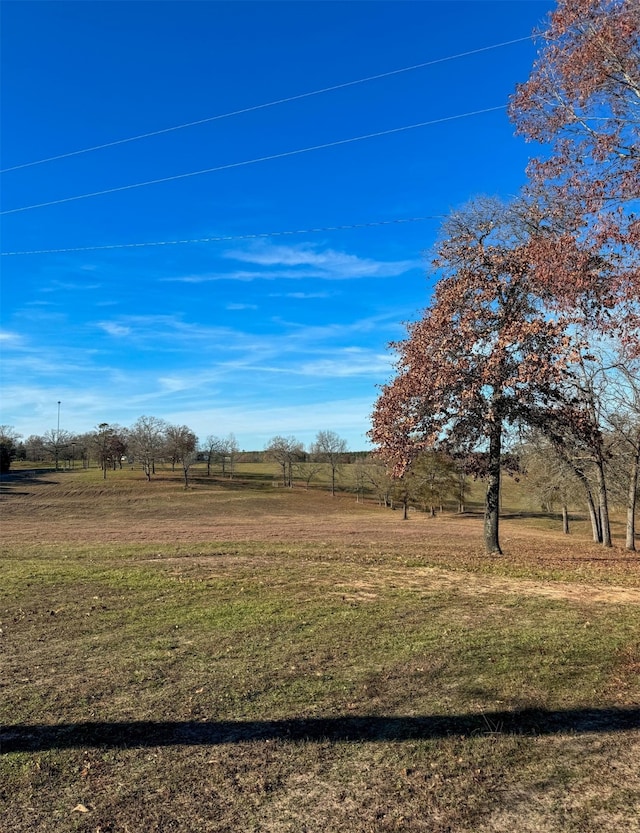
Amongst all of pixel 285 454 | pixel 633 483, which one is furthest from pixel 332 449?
pixel 633 483

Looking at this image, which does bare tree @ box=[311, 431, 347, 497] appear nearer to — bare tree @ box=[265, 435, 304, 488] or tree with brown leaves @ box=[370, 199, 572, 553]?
bare tree @ box=[265, 435, 304, 488]

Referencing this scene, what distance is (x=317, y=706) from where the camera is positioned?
5102mm

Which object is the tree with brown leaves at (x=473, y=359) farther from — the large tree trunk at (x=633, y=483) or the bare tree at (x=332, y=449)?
the bare tree at (x=332, y=449)

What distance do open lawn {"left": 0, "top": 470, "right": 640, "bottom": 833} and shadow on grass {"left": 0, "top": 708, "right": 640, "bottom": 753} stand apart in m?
0.02

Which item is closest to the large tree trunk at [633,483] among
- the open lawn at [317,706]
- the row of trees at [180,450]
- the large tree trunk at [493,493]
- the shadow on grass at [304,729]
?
the large tree trunk at [493,493]

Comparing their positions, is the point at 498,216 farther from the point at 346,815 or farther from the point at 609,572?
the point at 346,815

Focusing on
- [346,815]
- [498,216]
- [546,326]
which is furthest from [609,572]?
[346,815]

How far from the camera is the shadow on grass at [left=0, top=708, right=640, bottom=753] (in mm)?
4434

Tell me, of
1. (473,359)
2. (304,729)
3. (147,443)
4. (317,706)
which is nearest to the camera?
(304,729)

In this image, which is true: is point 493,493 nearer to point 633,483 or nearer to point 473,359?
point 473,359

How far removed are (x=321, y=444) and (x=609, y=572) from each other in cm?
7460

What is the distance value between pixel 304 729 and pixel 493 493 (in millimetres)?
14978

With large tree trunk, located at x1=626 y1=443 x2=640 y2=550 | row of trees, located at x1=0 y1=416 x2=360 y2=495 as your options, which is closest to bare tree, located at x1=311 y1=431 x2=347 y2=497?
row of trees, located at x1=0 y1=416 x2=360 y2=495

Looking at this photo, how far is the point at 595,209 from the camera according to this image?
26.3 feet
